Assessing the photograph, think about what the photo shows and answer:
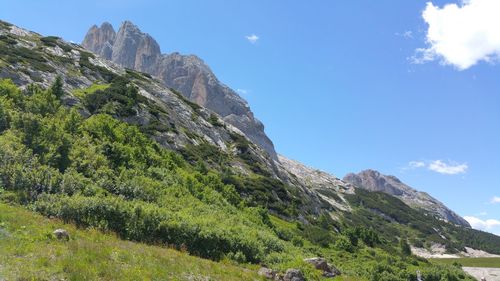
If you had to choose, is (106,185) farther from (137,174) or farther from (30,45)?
(30,45)

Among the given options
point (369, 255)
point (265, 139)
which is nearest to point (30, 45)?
point (369, 255)

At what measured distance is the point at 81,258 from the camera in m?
16.6

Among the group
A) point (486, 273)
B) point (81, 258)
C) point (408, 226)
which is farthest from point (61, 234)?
point (408, 226)

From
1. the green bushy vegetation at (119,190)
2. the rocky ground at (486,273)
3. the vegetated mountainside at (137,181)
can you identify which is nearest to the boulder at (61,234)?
the vegetated mountainside at (137,181)

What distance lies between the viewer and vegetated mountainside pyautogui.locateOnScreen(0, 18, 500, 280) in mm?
25266

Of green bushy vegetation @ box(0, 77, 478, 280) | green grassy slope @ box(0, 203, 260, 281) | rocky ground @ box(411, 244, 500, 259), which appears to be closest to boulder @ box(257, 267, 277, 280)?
green grassy slope @ box(0, 203, 260, 281)

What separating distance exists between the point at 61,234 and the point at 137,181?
14.2 m

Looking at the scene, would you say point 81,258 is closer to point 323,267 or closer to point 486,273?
point 323,267

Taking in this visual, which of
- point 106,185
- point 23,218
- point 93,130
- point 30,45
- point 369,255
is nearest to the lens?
point 23,218

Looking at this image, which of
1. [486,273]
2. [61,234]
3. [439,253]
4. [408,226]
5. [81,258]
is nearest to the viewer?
[81,258]

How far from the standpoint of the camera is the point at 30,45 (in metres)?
92.3

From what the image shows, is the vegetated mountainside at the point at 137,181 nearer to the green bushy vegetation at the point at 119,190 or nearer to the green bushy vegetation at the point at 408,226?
the green bushy vegetation at the point at 119,190

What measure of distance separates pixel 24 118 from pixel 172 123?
160 ft

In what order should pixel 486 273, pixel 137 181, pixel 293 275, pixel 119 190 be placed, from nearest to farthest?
1. pixel 293 275
2. pixel 119 190
3. pixel 137 181
4. pixel 486 273
